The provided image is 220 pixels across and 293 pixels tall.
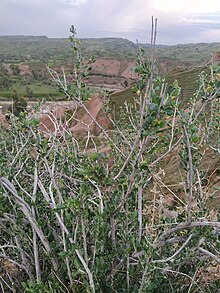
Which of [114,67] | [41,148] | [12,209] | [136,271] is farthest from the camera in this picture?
[114,67]

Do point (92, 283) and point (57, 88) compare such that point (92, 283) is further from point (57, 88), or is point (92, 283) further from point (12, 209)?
point (57, 88)

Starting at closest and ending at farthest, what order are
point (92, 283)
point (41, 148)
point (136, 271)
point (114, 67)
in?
point (92, 283), point (136, 271), point (41, 148), point (114, 67)

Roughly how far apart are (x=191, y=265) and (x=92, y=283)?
85 centimetres

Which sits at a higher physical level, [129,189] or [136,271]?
[129,189]

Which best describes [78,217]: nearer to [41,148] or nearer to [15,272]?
[41,148]

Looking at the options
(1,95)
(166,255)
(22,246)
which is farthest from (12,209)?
(1,95)

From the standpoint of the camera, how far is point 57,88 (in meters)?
2.79

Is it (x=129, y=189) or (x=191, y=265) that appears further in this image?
(x=191, y=265)

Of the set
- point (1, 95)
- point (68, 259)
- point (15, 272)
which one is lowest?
point (1, 95)

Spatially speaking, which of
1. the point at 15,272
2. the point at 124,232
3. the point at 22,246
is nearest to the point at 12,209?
the point at 22,246

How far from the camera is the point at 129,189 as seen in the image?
219 cm

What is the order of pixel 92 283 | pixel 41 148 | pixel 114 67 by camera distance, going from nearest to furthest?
pixel 92 283 < pixel 41 148 < pixel 114 67

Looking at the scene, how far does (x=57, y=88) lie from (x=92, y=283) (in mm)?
1380

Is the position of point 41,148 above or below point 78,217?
above
